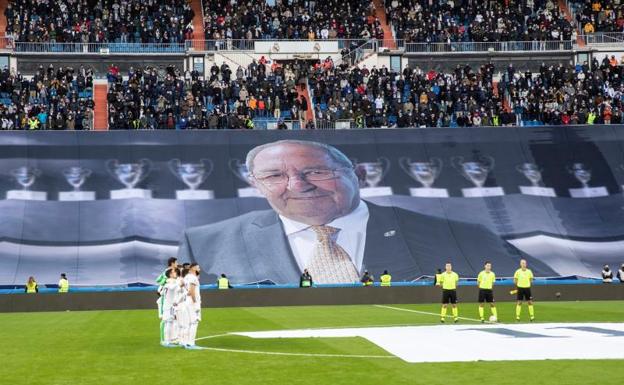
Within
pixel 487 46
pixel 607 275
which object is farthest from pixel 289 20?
pixel 607 275

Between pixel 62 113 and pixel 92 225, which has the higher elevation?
pixel 62 113

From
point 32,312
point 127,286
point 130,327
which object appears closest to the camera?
point 130,327

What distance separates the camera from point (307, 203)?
187 ft

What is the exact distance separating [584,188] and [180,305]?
127ft

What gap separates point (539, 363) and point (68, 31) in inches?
2073

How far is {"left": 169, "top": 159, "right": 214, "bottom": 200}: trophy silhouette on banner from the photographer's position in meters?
58.2

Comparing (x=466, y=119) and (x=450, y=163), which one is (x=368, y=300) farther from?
(x=466, y=119)

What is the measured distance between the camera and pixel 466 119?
63.8 meters

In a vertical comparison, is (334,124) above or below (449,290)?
above

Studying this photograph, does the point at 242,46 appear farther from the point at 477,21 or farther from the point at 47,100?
the point at 477,21

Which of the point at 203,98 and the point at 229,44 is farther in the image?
the point at 229,44

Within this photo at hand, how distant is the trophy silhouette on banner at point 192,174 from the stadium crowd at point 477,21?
1883 cm

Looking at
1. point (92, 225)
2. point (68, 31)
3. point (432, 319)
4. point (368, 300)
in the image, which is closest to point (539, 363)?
point (432, 319)

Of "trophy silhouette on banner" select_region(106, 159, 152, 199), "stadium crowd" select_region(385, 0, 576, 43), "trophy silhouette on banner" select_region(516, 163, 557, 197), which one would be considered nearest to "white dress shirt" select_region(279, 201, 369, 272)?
"trophy silhouette on banner" select_region(106, 159, 152, 199)
